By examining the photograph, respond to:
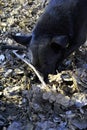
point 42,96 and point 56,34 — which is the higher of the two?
point 56,34

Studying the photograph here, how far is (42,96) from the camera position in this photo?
13.5 ft

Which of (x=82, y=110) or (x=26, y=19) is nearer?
(x=82, y=110)

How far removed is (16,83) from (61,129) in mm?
882

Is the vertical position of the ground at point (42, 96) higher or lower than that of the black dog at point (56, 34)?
lower

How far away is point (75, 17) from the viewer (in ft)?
14.1

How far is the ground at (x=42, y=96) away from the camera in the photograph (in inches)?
155

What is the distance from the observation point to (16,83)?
4.48 metres

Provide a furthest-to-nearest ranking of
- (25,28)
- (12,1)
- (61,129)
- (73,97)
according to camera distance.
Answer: (12,1) → (25,28) → (73,97) → (61,129)

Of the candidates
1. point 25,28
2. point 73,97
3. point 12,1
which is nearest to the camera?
point 73,97

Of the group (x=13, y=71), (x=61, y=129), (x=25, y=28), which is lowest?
(x=61, y=129)

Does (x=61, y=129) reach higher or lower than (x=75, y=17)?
lower

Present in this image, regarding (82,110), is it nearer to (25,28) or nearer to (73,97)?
(73,97)

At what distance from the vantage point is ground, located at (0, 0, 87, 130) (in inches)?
155

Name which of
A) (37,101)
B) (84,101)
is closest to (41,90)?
(37,101)
